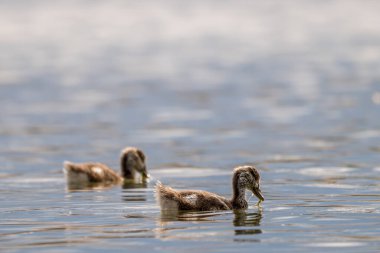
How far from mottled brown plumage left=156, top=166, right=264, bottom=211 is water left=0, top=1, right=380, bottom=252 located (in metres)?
0.25

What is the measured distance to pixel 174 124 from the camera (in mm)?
34562

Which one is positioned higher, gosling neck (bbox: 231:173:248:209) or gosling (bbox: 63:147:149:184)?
gosling (bbox: 63:147:149:184)

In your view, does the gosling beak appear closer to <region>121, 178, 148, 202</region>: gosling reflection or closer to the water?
the water

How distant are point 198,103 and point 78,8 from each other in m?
38.6

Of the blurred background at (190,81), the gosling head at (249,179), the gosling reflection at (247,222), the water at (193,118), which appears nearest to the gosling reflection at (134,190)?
the water at (193,118)

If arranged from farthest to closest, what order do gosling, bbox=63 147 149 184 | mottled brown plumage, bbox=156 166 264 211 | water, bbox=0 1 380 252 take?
gosling, bbox=63 147 149 184 → mottled brown plumage, bbox=156 166 264 211 → water, bbox=0 1 380 252

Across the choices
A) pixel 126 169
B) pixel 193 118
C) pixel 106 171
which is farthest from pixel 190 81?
pixel 106 171

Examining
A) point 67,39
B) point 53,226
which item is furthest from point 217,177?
point 67,39

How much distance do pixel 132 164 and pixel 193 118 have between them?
11063 mm

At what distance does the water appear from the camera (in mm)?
17328

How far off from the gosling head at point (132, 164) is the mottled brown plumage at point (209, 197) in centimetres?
566

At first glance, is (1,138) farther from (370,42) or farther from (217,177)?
(370,42)

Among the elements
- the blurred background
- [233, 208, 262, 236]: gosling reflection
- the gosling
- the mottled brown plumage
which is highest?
the blurred background

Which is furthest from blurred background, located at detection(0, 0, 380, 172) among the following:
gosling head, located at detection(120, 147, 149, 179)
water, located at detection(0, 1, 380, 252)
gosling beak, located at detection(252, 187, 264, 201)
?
gosling beak, located at detection(252, 187, 264, 201)
